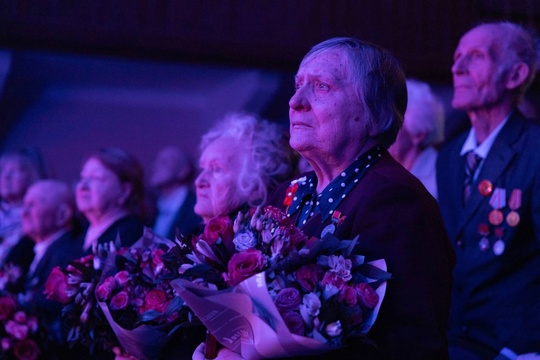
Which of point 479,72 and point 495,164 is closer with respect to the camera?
point 495,164

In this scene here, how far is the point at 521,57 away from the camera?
3545 millimetres

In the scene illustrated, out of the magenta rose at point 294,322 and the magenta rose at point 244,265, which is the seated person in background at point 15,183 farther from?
the magenta rose at point 294,322

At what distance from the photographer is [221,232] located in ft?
6.91

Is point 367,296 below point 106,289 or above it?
above

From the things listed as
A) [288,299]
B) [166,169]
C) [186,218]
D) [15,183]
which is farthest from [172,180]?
[288,299]

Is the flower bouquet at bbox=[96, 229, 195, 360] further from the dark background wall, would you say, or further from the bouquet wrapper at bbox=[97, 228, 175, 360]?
the dark background wall

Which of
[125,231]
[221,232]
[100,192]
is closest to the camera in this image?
[221,232]

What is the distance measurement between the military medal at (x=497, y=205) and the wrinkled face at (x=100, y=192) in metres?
2.20

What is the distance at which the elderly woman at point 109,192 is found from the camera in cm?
442

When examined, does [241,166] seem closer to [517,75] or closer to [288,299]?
[517,75]

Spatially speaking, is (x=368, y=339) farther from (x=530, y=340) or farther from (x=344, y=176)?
(x=530, y=340)

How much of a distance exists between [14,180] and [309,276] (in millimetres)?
4642

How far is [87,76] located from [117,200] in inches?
152

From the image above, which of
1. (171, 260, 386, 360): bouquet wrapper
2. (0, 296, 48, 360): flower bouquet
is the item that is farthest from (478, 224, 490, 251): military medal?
(0, 296, 48, 360): flower bouquet
